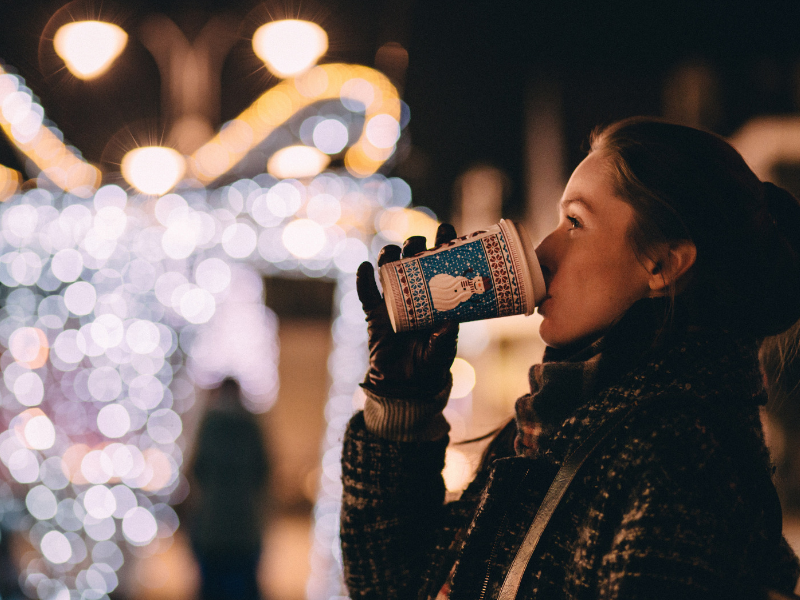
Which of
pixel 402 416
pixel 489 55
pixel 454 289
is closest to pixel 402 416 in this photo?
pixel 402 416

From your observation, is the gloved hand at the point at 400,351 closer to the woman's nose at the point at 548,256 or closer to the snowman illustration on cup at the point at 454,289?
the snowman illustration on cup at the point at 454,289

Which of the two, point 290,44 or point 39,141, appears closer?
point 290,44

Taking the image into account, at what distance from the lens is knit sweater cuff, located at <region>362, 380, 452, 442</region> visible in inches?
41.7

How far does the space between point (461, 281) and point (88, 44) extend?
2.67 meters

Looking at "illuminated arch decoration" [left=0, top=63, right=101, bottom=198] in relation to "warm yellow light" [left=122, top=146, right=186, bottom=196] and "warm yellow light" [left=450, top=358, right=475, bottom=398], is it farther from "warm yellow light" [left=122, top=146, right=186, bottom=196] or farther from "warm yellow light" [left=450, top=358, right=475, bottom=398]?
"warm yellow light" [left=450, top=358, right=475, bottom=398]

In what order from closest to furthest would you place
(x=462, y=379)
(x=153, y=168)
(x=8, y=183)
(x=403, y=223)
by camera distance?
(x=153, y=168)
(x=8, y=183)
(x=403, y=223)
(x=462, y=379)

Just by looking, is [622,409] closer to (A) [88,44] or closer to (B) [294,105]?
(A) [88,44]

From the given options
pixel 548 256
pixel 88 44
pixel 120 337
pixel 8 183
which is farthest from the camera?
pixel 8 183

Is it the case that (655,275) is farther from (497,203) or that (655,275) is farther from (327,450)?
(497,203)

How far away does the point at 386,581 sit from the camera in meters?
1.08

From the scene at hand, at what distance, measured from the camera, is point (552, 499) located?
78 cm

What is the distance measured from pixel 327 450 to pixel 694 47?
4.30 meters

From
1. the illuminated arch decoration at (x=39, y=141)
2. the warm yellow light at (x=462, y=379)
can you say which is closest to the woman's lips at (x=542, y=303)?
the illuminated arch decoration at (x=39, y=141)

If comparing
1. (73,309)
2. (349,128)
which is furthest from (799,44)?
(73,309)
